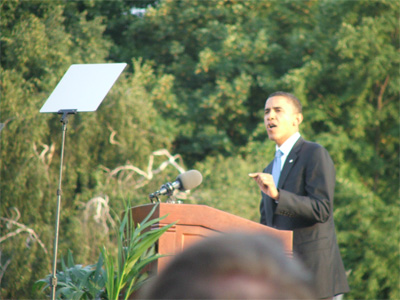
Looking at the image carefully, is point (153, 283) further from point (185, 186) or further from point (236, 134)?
point (236, 134)

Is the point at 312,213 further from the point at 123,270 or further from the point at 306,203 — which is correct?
the point at 123,270

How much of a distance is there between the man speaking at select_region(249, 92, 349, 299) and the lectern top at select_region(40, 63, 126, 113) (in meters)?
1.22

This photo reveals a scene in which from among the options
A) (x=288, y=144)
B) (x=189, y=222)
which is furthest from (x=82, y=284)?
(x=288, y=144)

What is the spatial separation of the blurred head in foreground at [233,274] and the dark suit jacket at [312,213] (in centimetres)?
277

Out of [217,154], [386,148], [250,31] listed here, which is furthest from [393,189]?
[250,31]

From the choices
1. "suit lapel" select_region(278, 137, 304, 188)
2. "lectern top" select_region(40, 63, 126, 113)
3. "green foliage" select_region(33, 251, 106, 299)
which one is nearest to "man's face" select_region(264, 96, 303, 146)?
"suit lapel" select_region(278, 137, 304, 188)

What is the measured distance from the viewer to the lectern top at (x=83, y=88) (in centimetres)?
447

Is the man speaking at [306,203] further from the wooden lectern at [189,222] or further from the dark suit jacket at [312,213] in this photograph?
the wooden lectern at [189,222]

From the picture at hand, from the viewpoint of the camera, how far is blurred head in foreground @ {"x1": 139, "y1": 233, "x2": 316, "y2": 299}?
2.27 feet

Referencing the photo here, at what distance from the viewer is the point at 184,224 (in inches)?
131

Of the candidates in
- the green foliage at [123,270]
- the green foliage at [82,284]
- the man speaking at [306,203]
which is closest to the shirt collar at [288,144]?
the man speaking at [306,203]

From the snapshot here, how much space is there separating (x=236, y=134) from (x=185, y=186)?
13284mm

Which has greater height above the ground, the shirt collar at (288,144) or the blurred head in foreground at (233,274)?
the blurred head in foreground at (233,274)

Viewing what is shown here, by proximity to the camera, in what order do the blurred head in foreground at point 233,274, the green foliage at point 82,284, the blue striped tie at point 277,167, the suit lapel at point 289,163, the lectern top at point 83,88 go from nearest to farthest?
the blurred head in foreground at point 233,274 < the green foliage at point 82,284 < the suit lapel at point 289,163 < the blue striped tie at point 277,167 < the lectern top at point 83,88
